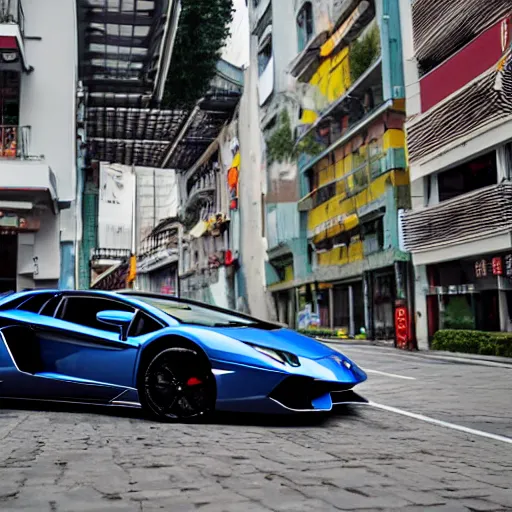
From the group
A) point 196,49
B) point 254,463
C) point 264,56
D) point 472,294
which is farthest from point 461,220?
point 196,49

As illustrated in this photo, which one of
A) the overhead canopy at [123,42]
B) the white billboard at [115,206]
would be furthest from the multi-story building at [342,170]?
the white billboard at [115,206]

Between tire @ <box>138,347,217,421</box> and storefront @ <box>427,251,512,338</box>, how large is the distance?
1584 cm

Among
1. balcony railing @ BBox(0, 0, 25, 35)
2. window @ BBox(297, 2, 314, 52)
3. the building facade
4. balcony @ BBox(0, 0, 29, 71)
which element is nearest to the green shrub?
balcony @ BBox(0, 0, 29, 71)

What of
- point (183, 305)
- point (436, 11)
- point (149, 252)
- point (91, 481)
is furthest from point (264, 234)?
point (91, 481)

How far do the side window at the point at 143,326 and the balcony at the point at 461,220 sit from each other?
15.1 meters

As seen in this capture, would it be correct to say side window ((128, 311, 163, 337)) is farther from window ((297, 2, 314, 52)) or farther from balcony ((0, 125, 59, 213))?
window ((297, 2, 314, 52))

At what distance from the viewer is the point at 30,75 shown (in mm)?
20812

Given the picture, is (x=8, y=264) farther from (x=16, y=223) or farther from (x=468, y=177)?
(x=468, y=177)

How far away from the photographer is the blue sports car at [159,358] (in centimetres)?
573

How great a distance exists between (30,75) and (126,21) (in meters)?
10.1

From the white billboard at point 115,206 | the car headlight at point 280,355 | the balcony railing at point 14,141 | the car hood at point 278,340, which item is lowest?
the car headlight at point 280,355

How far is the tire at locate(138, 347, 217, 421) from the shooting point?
581cm

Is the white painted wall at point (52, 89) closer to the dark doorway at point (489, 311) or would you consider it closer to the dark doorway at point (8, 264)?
the dark doorway at point (8, 264)

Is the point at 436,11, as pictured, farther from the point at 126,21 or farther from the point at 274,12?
the point at 274,12
